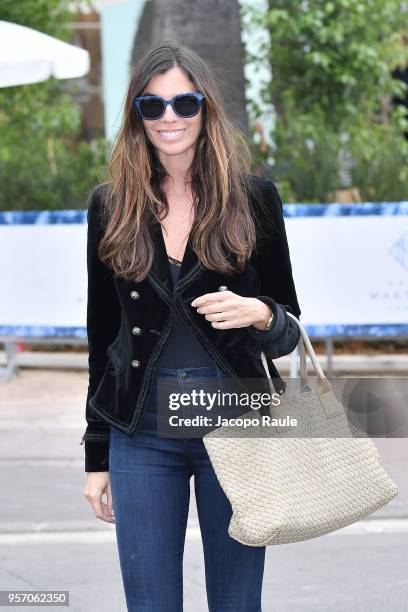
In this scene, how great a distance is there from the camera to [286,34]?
13.4 m

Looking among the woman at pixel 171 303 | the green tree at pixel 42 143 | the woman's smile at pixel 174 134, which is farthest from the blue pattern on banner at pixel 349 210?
the woman's smile at pixel 174 134

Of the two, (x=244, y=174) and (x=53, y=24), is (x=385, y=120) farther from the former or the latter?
(x=244, y=174)

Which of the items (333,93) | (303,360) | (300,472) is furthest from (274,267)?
(333,93)

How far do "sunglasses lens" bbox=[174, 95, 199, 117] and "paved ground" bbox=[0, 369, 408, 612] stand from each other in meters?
2.80

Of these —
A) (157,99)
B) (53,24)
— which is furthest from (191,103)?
(53,24)

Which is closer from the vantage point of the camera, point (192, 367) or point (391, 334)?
point (192, 367)

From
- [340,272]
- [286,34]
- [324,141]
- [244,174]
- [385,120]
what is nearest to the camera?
[244,174]

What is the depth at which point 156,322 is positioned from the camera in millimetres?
2857

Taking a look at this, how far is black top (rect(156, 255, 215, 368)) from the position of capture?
9.25ft

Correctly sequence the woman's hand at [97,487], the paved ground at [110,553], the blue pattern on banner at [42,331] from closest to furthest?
the woman's hand at [97,487] < the paved ground at [110,553] < the blue pattern on banner at [42,331]

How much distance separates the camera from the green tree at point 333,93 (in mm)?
11492

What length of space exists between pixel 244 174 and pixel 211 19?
309 inches

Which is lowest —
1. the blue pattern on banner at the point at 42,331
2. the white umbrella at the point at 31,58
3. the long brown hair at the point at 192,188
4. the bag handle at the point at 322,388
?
the blue pattern on banner at the point at 42,331

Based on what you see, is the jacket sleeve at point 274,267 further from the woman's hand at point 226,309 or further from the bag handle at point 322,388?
the woman's hand at point 226,309
